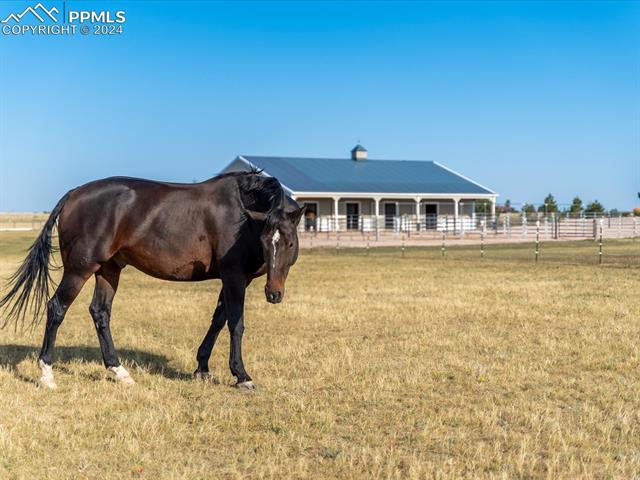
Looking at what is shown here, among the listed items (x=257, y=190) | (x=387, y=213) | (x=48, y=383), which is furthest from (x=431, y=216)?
(x=48, y=383)

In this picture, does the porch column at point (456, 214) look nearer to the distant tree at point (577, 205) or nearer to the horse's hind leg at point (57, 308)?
the distant tree at point (577, 205)

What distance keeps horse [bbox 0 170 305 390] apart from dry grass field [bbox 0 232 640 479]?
2.07ft

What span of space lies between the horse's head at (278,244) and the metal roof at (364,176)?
42.3 metres

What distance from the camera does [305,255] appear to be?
3177cm

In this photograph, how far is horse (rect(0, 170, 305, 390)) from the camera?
24.7 feet

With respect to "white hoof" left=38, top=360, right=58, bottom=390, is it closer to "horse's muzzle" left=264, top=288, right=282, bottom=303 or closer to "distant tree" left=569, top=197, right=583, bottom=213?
"horse's muzzle" left=264, top=288, right=282, bottom=303

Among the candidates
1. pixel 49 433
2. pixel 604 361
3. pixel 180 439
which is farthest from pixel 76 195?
pixel 604 361

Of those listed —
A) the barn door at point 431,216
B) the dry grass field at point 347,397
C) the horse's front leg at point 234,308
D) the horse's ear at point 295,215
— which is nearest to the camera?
the dry grass field at point 347,397

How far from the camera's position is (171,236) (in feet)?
25.2

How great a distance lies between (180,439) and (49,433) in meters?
1.14

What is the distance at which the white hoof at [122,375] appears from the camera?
7555mm

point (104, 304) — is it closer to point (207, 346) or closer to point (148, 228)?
point (148, 228)

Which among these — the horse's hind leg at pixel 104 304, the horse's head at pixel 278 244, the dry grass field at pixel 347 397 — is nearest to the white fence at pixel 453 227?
the dry grass field at pixel 347 397

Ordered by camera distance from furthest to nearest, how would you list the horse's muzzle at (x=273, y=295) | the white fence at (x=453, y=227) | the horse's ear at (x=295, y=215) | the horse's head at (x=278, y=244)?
the white fence at (x=453, y=227) < the horse's ear at (x=295, y=215) < the horse's head at (x=278, y=244) < the horse's muzzle at (x=273, y=295)
